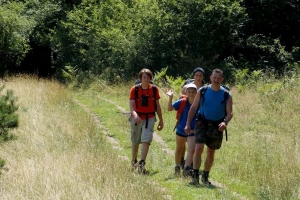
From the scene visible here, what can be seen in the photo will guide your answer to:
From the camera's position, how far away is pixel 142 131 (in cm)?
876

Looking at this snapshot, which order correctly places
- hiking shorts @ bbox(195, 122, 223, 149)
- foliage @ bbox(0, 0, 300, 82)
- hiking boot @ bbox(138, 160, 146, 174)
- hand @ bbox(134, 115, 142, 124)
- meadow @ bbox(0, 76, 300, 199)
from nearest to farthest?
1. meadow @ bbox(0, 76, 300, 199)
2. hiking shorts @ bbox(195, 122, 223, 149)
3. hiking boot @ bbox(138, 160, 146, 174)
4. hand @ bbox(134, 115, 142, 124)
5. foliage @ bbox(0, 0, 300, 82)

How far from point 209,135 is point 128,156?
3.15 meters

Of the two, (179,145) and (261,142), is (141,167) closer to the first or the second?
(179,145)

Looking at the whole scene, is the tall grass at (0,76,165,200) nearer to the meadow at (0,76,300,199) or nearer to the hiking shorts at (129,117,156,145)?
the meadow at (0,76,300,199)

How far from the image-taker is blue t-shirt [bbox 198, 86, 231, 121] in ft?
24.5

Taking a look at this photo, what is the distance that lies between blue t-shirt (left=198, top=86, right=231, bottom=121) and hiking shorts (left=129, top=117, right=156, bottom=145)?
4.84 ft

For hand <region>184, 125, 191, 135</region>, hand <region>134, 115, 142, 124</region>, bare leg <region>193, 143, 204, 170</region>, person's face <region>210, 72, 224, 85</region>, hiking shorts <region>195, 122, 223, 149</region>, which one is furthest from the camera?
hand <region>134, 115, 142, 124</region>

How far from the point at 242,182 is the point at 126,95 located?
462 inches

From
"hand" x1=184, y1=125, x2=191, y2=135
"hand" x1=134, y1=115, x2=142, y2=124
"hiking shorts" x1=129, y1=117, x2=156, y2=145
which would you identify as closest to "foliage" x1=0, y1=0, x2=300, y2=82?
"hiking shorts" x1=129, y1=117, x2=156, y2=145

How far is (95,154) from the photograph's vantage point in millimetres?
8875

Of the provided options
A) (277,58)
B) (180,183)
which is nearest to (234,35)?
(277,58)

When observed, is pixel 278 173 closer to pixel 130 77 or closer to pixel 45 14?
pixel 130 77

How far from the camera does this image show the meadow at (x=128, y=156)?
7.07 m

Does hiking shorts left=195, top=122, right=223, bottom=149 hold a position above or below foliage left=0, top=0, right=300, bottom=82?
below
